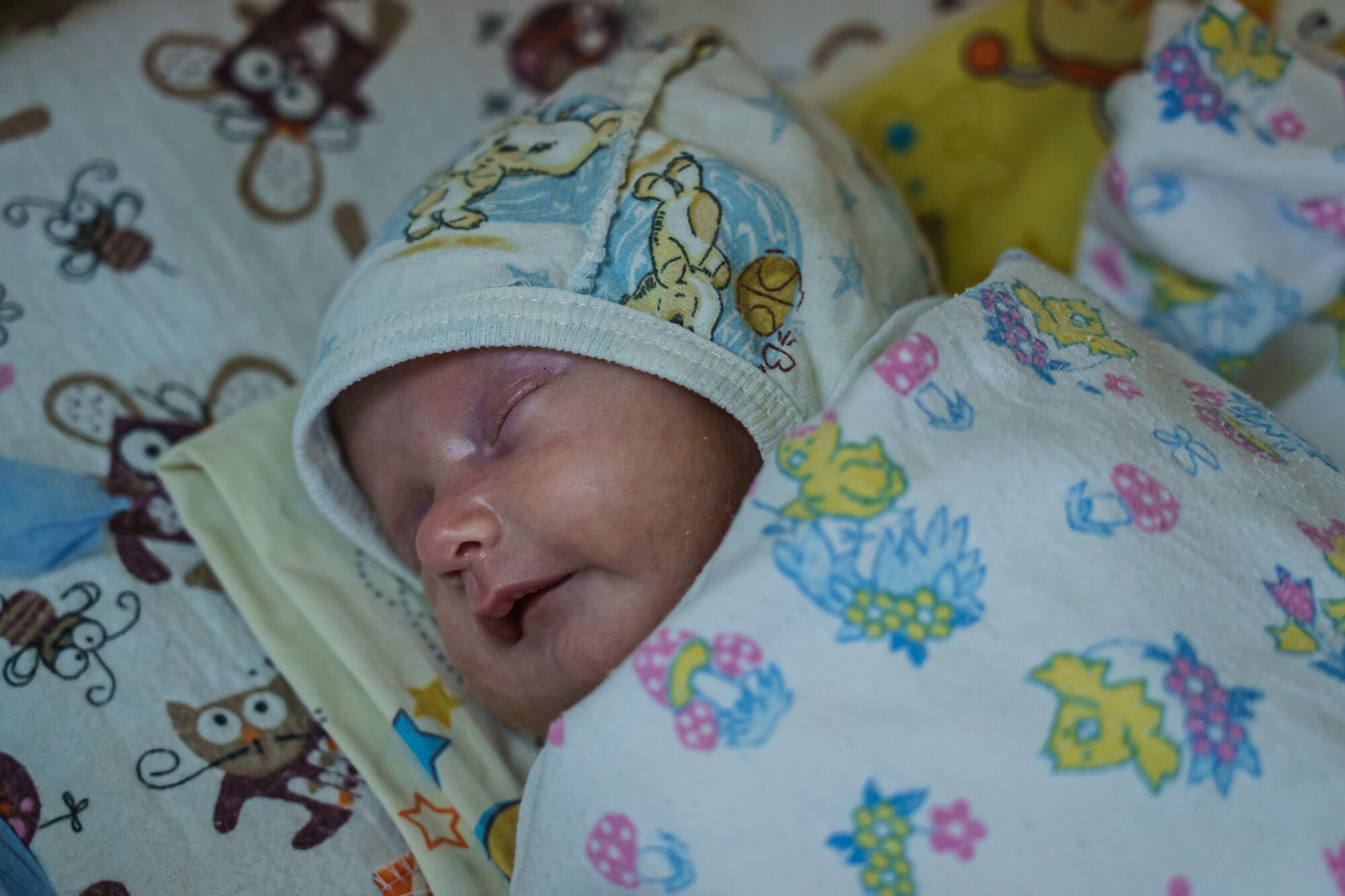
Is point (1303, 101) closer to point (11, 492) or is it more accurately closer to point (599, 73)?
point (599, 73)

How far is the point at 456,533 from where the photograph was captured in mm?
824

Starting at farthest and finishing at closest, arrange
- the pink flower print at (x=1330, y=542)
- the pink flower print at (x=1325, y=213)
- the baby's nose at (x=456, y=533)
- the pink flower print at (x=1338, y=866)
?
the pink flower print at (x=1325, y=213), the baby's nose at (x=456, y=533), the pink flower print at (x=1330, y=542), the pink flower print at (x=1338, y=866)

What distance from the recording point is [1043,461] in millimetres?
675

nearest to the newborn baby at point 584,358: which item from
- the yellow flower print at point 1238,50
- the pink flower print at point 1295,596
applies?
the pink flower print at point 1295,596

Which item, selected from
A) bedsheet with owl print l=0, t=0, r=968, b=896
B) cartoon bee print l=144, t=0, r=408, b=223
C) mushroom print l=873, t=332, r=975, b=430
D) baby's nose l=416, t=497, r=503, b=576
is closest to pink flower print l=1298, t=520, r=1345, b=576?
mushroom print l=873, t=332, r=975, b=430

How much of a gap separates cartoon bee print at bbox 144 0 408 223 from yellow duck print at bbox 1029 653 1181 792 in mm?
1014

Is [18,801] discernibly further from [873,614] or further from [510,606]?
[873,614]

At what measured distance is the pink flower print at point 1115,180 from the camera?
1.15 metres

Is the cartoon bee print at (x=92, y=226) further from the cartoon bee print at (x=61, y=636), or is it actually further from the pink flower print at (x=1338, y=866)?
the pink flower print at (x=1338, y=866)

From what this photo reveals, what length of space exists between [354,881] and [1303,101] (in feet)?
3.79

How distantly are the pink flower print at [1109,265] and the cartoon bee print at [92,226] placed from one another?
1.03 m

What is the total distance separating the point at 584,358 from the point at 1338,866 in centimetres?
59

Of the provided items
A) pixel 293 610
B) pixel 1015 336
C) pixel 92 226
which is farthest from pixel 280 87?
pixel 1015 336

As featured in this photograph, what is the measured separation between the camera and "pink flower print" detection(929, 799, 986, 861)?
0.62 meters
